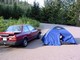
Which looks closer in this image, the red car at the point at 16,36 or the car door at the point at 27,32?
the red car at the point at 16,36

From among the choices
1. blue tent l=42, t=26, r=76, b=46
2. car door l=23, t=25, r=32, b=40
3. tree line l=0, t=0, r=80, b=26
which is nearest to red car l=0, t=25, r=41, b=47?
car door l=23, t=25, r=32, b=40

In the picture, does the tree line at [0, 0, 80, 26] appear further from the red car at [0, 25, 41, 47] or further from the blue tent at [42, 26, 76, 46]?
the red car at [0, 25, 41, 47]

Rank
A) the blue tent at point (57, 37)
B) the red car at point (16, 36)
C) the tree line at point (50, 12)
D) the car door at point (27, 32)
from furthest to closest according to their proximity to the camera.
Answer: the tree line at point (50, 12) < the blue tent at point (57, 37) < the car door at point (27, 32) < the red car at point (16, 36)

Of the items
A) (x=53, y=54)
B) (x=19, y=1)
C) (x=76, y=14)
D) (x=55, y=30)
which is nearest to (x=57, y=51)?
(x=53, y=54)

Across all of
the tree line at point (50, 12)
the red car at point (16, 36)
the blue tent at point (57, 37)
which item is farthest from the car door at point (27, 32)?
the tree line at point (50, 12)

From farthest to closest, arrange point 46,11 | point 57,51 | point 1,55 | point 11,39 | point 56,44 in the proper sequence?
point 46,11 → point 56,44 → point 11,39 → point 57,51 → point 1,55

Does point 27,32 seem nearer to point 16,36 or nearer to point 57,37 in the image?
point 16,36

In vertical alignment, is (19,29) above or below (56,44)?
above

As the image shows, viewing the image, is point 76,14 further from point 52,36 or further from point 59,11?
point 52,36

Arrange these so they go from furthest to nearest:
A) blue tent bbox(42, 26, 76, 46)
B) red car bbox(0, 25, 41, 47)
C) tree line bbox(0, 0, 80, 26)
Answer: tree line bbox(0, 0, 80, 26), blue tent bbox(42, 26, 76, 46), red car bbox(0, 25, 41, 47)

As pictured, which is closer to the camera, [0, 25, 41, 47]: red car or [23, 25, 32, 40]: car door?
[0, 25, 41, 47]: red car

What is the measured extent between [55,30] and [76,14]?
83.6 ft

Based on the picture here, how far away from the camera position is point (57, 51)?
12.5m

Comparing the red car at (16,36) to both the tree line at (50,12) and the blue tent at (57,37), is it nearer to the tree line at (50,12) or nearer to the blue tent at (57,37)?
the blue tent at (57,37)
